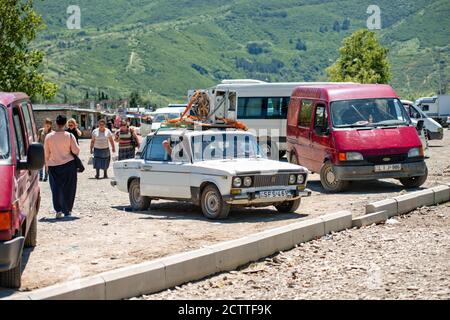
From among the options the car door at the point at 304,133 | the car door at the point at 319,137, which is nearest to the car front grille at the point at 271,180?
the car door at the point at 319,137

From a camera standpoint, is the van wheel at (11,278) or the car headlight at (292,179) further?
the car headlight at (292,179)

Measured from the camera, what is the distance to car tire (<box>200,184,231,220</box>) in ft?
46.7

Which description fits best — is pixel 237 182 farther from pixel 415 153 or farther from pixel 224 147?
pixel 415 153

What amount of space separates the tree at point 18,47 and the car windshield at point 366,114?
2974 cm

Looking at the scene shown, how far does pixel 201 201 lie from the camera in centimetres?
1484

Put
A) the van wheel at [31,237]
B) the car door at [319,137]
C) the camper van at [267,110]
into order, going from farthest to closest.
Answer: the camper van at [267,110] → the car door at [319,137] → the van wheel at [31,237]

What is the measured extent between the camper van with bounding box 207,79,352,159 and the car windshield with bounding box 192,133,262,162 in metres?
14.5

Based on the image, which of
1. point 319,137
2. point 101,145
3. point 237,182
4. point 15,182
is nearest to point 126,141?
point 101,145

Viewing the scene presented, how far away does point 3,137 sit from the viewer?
9.19 meters

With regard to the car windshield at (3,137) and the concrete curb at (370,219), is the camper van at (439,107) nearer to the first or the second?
the concrete curb at (370,219)

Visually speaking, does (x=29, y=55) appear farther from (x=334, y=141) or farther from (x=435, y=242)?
(x=435, y=242)

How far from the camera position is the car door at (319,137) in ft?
63.1

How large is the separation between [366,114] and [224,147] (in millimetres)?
4754
